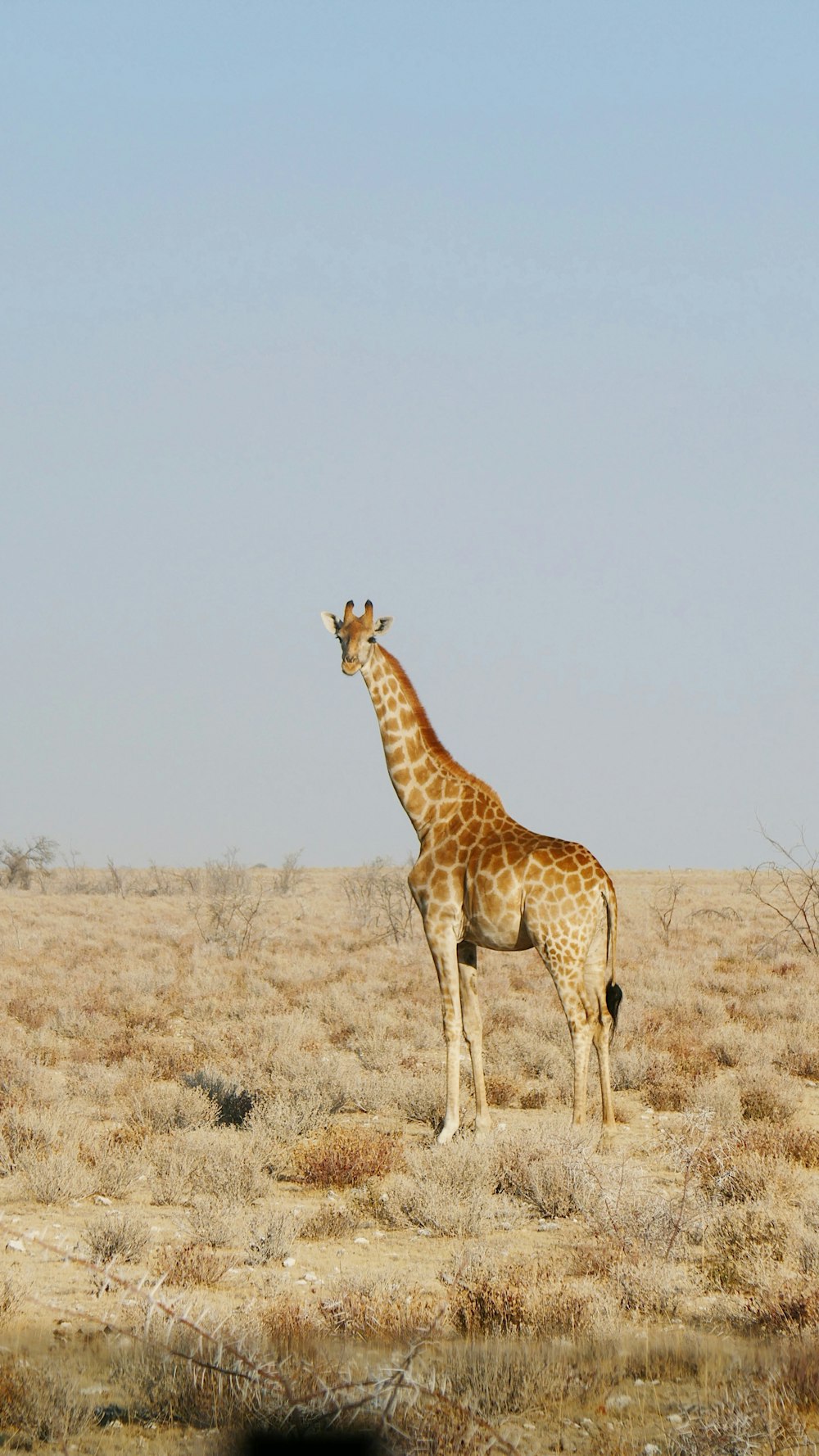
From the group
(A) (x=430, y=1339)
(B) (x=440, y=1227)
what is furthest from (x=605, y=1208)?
(A) (x=430, y=1339)

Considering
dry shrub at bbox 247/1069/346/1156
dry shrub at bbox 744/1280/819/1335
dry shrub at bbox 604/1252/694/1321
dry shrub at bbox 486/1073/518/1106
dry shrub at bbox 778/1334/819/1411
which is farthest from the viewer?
dry shrub at bbox 486/1073/518/1106

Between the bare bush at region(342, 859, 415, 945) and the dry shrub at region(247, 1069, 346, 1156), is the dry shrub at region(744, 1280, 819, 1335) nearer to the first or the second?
the dry shrub at region(247, 1069, 346, 1156)

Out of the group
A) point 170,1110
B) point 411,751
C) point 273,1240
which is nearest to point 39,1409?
point 273,1240

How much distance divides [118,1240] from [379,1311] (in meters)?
2.23

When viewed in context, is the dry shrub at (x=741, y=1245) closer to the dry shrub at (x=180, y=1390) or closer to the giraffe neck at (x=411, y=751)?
the dry shrub at (x=180, y=1390)

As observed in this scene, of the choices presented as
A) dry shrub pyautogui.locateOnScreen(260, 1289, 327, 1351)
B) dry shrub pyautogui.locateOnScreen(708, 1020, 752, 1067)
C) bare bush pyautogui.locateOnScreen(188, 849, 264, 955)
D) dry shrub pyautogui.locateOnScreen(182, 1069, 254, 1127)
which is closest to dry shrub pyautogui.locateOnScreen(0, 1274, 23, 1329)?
dry shrub pyautogui.locateOnScreen(260, 1289, 327, 1351)

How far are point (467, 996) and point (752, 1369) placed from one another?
5.96m

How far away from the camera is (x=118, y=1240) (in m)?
8.10

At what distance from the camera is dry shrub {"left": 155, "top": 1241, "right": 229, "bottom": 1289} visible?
7512 mm

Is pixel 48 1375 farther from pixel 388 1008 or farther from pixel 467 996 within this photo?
pixel 388 1008

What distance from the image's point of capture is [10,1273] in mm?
7918

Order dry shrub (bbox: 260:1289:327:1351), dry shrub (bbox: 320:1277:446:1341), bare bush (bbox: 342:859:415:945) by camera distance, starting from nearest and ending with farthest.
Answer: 1. dry shrub (bbox: 260:1289:327:1351)
2. dry shrub (bbox: 320:1277:446:1341)
3. bare bush (bbox: 342:859:415:945)

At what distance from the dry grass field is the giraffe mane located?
2.82 meters

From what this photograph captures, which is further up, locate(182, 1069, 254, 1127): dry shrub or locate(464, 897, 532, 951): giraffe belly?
locate(464, 897, 532, 951): giraffe belly
